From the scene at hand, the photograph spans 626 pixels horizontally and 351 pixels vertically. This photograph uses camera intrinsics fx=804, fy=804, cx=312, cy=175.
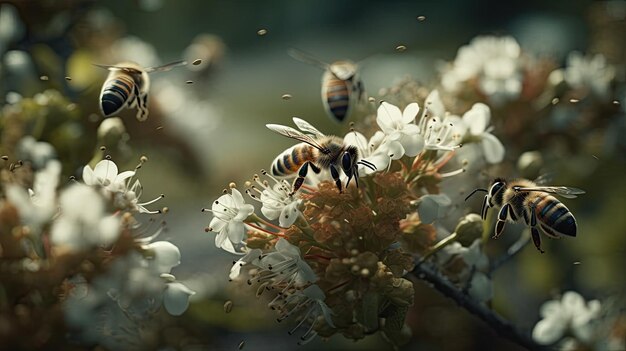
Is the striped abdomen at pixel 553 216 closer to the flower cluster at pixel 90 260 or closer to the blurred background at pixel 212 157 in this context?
the blurred background at pixel 212 157

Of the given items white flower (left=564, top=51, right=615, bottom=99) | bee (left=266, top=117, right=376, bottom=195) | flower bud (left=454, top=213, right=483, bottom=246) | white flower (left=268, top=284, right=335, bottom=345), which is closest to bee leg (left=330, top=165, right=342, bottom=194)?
bee (left=266, top=117, right=376, bottom=195)

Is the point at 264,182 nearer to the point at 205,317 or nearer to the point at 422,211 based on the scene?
the point at 422,211

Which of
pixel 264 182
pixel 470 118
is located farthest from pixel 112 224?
pixel 470 118

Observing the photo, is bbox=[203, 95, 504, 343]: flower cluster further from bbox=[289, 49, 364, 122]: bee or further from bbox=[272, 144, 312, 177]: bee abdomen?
bbox=[289, 49, 364, 122]: bee

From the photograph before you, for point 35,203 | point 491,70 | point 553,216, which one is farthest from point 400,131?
point 491,70

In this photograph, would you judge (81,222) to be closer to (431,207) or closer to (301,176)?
(301,176)
